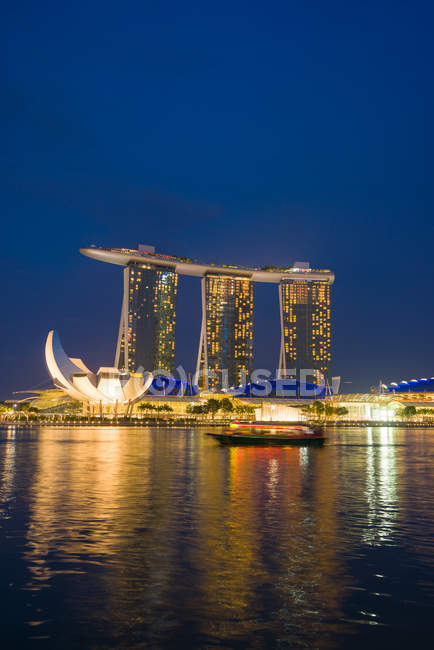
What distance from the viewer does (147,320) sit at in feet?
632

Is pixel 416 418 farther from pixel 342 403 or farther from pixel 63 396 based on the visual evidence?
pixel 63 396

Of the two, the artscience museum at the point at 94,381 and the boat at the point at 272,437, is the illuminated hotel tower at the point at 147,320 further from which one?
the boat at the point at 272,437

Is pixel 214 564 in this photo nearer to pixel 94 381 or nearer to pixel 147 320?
pixel 94 381

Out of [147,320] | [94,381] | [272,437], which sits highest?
[147,320]

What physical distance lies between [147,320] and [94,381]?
65.6 metres

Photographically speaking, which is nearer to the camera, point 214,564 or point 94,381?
point 214,564

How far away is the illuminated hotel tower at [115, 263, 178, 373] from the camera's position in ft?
621

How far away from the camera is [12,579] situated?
39.5 feet

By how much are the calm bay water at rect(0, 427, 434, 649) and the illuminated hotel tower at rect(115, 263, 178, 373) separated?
16255 cm

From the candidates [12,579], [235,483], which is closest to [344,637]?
[12,579]

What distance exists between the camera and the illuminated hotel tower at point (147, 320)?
621 feet

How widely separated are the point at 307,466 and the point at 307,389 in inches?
6264

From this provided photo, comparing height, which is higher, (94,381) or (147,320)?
(147,320)

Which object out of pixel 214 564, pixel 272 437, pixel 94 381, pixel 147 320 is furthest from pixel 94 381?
pixel 214 564
